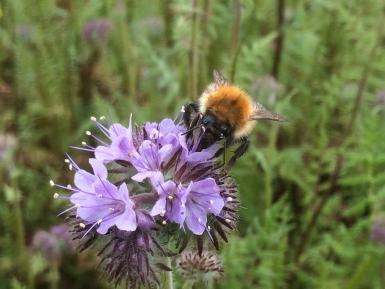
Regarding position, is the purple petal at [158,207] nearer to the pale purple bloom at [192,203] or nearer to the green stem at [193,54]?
the pale purple bloom at [192,203]

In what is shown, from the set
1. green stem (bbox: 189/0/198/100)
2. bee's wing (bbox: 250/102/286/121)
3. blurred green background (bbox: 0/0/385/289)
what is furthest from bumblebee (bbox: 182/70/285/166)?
green stem (bbox: 189/0/198/100)

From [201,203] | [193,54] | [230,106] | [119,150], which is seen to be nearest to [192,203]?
[201,203]

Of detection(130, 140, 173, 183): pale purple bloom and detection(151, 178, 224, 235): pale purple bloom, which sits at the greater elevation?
detection(130, 140, 173, 183): pale purple bloom

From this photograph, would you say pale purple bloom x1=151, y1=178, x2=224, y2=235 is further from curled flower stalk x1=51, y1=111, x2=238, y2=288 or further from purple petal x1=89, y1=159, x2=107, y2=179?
purple petal x1=89, y1=159, x2=107, y2=179

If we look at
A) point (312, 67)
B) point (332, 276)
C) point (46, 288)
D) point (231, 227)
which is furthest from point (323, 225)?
point (231, 227)

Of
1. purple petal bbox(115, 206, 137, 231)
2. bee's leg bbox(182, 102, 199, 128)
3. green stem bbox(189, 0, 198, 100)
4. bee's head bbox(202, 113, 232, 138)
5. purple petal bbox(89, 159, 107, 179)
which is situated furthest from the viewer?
green stem bbox(189, 0, 198, 100)

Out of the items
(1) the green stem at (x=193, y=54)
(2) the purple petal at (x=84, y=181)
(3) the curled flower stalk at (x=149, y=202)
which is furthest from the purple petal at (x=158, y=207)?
(1) the green stem at (x=193, y=54)
